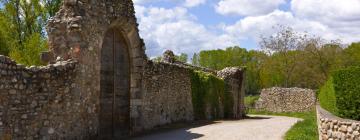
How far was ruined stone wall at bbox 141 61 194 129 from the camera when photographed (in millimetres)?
18212

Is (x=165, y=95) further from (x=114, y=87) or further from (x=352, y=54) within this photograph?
(x=352, y=54)

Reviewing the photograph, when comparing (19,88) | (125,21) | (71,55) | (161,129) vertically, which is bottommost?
(161,129)

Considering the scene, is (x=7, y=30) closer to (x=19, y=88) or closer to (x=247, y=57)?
(x=19, y=88)

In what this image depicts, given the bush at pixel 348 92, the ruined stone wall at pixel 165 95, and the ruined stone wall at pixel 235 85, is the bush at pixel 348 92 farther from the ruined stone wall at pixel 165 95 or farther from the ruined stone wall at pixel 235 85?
the ruined stone wall at pixel 235 85

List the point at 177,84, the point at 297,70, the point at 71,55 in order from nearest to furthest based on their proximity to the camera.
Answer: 1. the point at 71,55
2. the point at 177,84
3. the point at 297,70

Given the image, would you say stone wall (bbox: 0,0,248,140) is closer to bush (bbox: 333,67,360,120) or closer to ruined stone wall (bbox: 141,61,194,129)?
ruined stone wall (bbox: 141,61,194,129)

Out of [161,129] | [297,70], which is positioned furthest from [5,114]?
[297,70]

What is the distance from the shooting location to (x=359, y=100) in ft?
36.3

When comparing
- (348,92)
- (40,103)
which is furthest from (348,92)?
(40,103)

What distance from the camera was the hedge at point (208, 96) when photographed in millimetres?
24547

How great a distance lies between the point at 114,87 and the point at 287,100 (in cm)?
3281

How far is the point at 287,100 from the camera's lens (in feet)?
150

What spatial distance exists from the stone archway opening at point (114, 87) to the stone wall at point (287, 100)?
3125 centimetres

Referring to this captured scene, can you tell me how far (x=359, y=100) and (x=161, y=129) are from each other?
916 cm
